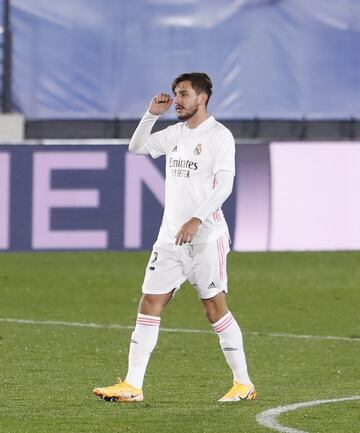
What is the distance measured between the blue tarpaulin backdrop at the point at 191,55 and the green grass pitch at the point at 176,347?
12.6 ft

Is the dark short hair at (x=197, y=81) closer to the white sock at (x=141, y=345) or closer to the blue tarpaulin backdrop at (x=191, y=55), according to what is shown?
the white sock at (x=141, y=345)

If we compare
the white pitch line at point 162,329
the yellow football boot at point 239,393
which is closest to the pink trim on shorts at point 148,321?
the yellow football boot at point 239,393

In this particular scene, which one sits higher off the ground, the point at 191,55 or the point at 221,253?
the point at 191,55

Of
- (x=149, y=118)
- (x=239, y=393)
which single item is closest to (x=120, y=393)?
(x=239, y=393)

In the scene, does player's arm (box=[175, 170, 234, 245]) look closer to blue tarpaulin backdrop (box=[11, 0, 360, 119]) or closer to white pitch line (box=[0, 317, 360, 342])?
white pitch line (box=[0, 317, 360, 342])

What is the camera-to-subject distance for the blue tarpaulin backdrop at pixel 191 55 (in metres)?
21.0

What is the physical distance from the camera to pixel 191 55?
21828 millimetres

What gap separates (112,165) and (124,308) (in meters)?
3.81

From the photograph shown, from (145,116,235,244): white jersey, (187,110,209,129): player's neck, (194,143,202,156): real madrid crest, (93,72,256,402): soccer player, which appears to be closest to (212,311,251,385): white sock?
(93,72,256,402): soccer player

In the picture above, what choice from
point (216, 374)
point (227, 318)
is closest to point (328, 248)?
point (216, 374)

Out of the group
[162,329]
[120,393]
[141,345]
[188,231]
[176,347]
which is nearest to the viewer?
[188,231]

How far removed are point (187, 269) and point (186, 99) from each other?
918 millimetres

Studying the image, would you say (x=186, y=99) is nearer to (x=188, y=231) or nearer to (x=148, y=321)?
(x=188, y=231)

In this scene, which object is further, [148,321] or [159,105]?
[159,105]
